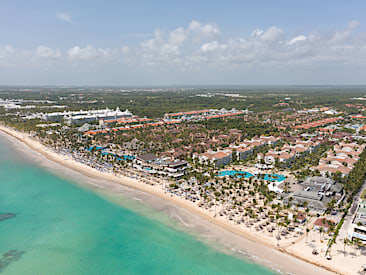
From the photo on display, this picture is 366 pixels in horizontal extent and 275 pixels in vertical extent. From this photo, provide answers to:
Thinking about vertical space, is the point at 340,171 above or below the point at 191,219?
above

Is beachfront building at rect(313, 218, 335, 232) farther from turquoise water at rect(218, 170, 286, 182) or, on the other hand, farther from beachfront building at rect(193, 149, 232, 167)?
beachfront building at rect(193, 149, 232, 167)

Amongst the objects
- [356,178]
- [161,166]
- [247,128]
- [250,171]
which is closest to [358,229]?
[356,178]

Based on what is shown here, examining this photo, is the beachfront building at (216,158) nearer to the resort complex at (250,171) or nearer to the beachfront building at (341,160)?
the resort complex at (250,171)

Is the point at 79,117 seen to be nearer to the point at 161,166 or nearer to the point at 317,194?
the point at 161,166

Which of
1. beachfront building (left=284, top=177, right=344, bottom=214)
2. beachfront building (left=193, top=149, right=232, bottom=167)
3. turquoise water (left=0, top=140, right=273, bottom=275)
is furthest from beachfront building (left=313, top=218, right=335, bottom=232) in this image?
beachfront building (left=193, top=149, right=232, bottom=167)

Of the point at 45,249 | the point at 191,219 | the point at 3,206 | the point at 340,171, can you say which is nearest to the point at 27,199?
the point at 3,206

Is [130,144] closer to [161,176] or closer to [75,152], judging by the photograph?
[75,152]
